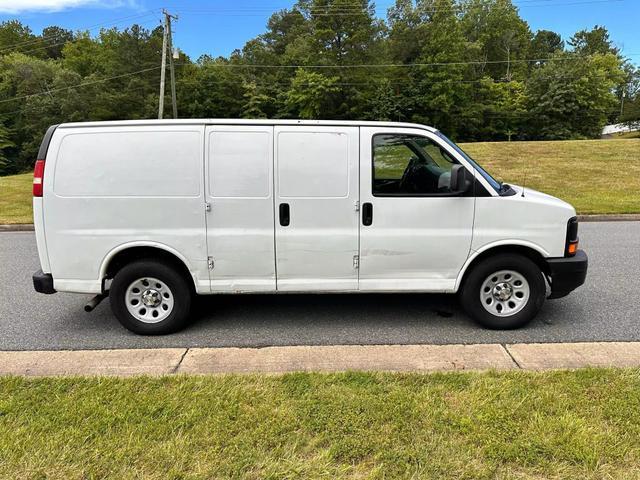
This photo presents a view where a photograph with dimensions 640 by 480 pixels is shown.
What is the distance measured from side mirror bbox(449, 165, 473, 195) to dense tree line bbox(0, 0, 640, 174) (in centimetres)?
5018

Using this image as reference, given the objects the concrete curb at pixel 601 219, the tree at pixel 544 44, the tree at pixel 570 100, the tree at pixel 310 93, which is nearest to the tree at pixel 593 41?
the tree at pixel 544 44

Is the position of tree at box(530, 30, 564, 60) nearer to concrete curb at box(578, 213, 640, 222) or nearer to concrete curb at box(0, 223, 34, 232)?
concrete curb at box(578, 213, 640, 222)

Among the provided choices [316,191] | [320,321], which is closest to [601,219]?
[320,321]

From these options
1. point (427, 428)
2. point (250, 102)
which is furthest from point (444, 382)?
point (250, 102)

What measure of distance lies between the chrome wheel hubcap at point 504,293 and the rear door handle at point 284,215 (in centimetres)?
194

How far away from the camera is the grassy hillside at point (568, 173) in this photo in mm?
13219

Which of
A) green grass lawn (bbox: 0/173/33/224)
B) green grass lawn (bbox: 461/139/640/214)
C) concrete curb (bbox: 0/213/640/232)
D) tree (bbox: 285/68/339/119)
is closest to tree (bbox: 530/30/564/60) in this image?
tree (bbox: 285/68/339/119)

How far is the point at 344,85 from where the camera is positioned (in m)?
53.9

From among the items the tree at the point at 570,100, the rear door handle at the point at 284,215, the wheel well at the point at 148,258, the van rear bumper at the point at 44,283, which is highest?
the tree at the point at 570,100

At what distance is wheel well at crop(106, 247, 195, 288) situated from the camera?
4.52 metres

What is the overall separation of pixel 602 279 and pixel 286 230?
4481 millimetres

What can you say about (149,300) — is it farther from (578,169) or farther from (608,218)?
(578,169)

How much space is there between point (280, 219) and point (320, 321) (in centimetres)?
124

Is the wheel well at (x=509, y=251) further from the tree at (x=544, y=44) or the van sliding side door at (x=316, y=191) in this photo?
the tree at (x=544, y=44)
